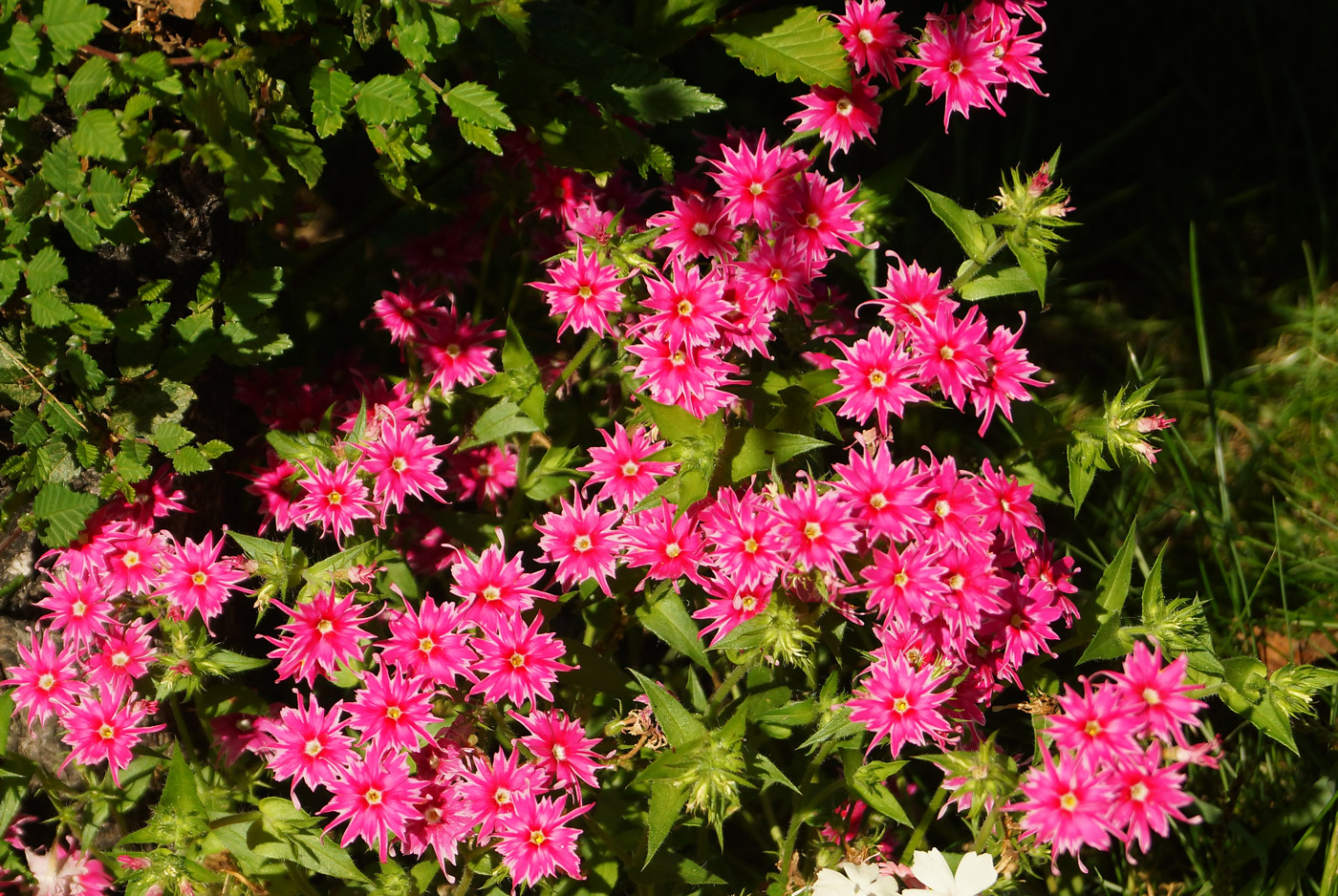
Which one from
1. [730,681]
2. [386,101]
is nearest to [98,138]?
[386,101]

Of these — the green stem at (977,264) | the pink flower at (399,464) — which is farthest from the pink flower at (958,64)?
the pink flower at (399,464)

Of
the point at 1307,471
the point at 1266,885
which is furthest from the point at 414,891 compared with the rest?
the point at 1307,471

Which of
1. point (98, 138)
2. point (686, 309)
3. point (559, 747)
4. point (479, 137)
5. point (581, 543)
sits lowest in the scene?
point (559, 747)

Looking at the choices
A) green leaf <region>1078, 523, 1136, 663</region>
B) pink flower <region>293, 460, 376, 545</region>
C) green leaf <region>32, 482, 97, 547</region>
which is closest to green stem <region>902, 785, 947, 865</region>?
green leaf <region>1078, 523, 1136, 663</region>

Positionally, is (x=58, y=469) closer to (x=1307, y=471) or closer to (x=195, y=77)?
(x=195, y=77)

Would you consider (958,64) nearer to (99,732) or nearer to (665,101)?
(665,101)

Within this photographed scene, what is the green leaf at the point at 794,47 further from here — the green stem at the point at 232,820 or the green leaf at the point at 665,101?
the green stem at the point at 232,820
